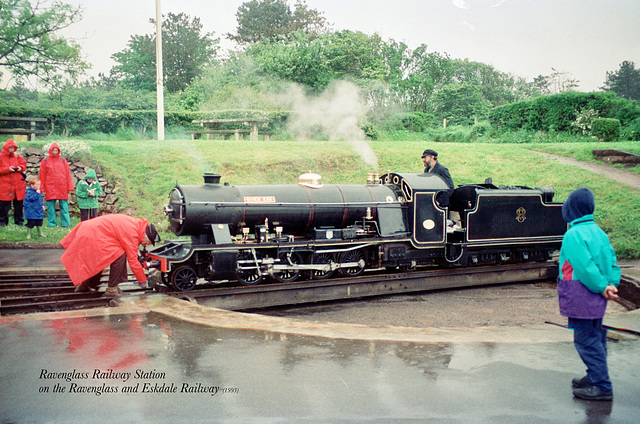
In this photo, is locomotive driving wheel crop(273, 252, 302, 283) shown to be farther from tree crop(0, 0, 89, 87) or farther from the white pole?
tree crop(0, 0, 89, 87)

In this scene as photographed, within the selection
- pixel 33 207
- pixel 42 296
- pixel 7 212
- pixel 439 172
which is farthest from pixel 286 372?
pixel 7 212

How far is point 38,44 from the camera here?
61.5ft

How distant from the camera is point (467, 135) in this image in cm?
2662

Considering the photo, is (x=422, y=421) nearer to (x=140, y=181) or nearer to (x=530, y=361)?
(x=530, y=361)

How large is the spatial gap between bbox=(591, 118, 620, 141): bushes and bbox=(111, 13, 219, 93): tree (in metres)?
21.0

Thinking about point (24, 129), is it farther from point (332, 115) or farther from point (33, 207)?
point (332, 115)

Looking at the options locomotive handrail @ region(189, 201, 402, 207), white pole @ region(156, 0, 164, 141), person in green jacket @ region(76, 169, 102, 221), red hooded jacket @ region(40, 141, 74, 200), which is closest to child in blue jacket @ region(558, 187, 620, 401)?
locomotive handrail @ region(189, 201, 402, 207)

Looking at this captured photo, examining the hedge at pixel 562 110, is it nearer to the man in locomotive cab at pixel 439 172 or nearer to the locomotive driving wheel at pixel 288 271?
the man in locomotive cab at pixel 439 172

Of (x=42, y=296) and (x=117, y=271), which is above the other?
(x=117, y=271)

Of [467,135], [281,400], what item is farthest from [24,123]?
[467,135]

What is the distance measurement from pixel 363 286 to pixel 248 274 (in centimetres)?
231

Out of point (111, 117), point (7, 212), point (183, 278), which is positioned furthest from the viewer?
point (111, 117)

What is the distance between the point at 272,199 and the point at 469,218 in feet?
14.3

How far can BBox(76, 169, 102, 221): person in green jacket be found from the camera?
1270 centimetres
